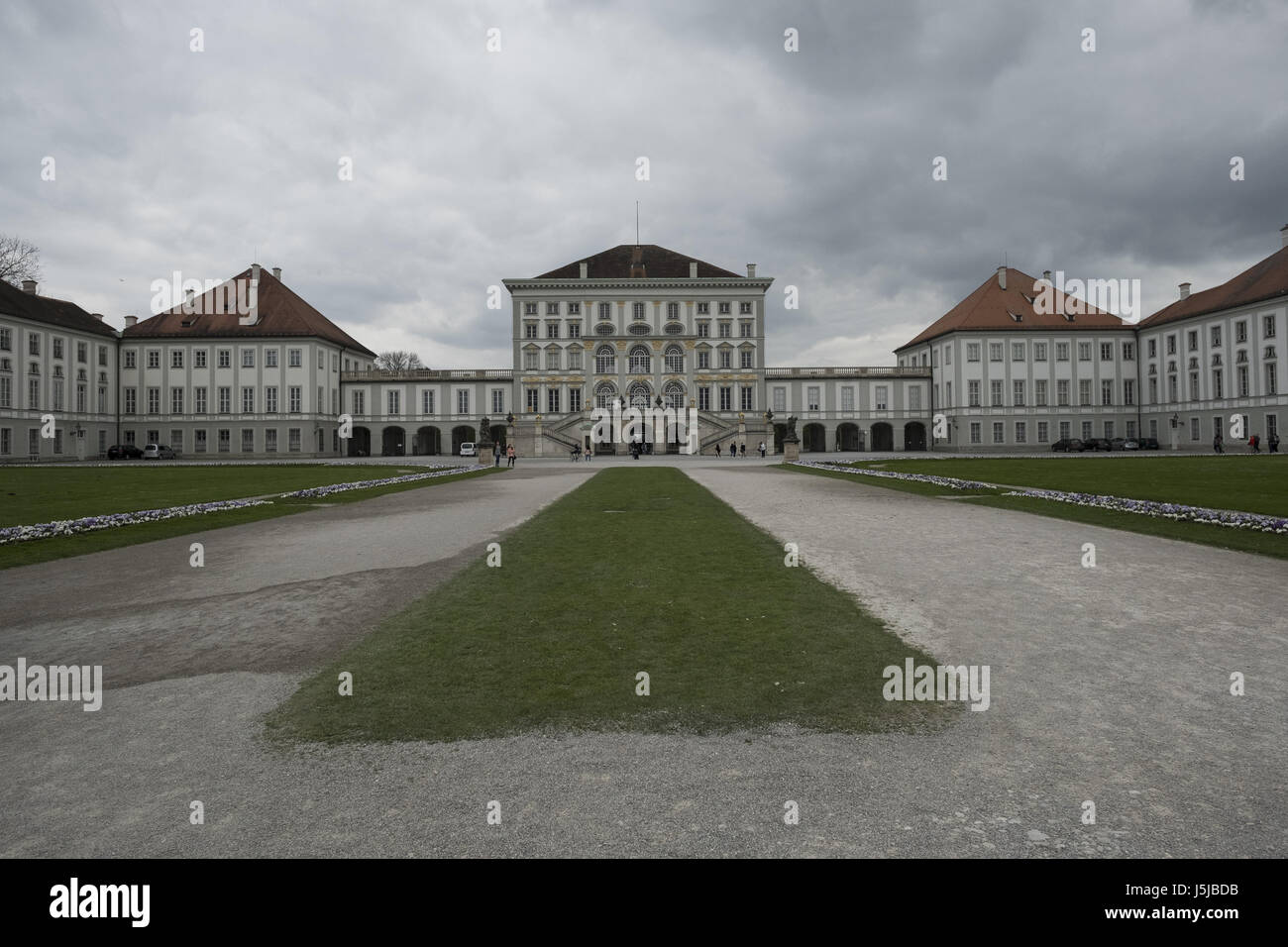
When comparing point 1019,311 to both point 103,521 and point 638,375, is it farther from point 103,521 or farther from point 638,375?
point 103,521

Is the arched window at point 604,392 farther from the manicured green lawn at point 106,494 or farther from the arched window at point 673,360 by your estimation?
the manicured green lawn at point 106,494

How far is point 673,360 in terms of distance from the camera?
80938 mm

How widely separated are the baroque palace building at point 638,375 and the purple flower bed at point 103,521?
125 ft

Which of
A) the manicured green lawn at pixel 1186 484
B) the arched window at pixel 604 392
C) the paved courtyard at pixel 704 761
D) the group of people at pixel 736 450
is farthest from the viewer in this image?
the arched window at pixel 604 392

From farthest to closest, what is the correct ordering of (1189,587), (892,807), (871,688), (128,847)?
(1189,587) → (871,688) → (892,807) → (128,847)

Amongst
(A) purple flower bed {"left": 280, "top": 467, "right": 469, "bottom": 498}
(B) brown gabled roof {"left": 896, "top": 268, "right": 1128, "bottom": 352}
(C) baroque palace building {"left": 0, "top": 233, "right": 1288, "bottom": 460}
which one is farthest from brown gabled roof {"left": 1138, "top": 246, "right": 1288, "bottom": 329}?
(A) purple flower bed {"left": 280, "top": 467, "right": 469, "bottom": 498}

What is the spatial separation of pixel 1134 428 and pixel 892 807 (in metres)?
83.0

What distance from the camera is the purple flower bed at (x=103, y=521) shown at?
12.7m

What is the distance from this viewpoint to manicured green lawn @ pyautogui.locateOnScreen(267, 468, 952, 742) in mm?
4344

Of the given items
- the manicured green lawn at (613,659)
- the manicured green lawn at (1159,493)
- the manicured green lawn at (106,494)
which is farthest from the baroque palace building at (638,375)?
the manicured green lawn at (613,659)
